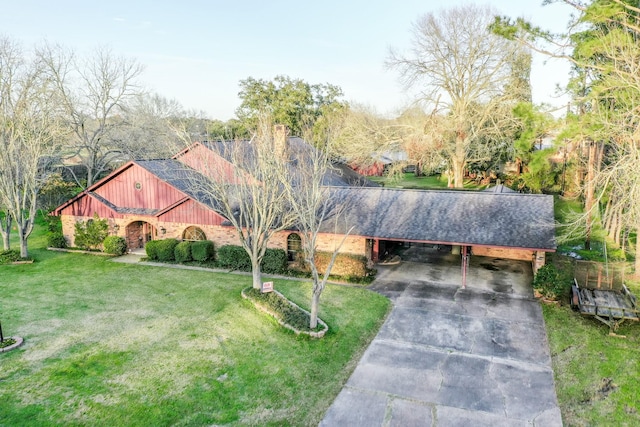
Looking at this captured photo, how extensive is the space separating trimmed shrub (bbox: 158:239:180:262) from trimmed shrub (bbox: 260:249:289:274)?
5.14 meters

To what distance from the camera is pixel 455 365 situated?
34.2 feet

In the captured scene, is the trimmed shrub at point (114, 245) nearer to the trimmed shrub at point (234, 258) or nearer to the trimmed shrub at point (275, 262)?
the trimmed shrub at point (234, 258)

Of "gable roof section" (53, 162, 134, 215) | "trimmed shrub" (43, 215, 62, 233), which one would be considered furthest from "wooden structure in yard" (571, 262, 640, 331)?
"trimmed shrub" (43, 215, 62, 233)

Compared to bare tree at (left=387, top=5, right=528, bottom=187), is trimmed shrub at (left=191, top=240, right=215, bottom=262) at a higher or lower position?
lower

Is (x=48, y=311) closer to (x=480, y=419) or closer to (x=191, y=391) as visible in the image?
(x=191, y=391)

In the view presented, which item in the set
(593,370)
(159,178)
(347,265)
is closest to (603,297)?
(593,370)

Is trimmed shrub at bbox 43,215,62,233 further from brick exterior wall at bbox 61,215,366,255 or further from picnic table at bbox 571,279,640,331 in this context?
picnic table at bbox 571,279,640,331

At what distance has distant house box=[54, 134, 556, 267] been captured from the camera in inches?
631

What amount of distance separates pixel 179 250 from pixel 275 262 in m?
5.08

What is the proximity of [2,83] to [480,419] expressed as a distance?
3155 cm

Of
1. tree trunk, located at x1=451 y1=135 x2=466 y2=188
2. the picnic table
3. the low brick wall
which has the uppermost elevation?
tree trunk, located at x1=451 y1=135 x2=466 y2=188

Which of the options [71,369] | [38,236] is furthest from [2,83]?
[71,369]

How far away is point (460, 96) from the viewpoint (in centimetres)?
3353

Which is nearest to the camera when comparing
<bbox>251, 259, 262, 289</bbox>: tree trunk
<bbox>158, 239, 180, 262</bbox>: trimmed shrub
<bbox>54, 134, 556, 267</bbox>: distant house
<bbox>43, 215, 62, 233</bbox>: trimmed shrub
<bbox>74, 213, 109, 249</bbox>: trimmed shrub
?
<bbox>251, 259, 262, 289</bbox>: tree trunk
